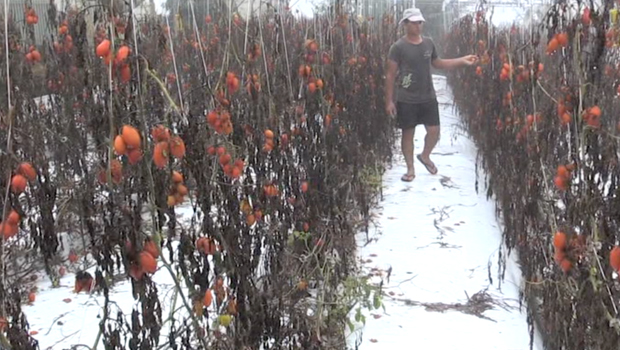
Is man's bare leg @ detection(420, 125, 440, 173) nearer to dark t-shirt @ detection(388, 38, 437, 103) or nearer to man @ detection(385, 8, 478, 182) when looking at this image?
man @ detection(385, 8, 478, 182)

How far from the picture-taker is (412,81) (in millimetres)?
5098

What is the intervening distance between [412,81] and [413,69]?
0.10 m

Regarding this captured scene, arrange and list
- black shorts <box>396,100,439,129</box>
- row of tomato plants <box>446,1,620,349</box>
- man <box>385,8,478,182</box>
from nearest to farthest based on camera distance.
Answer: row of tomato plants <box>446,1,620,349</box>, man <box>385,8,478,182</box>, black shorts <box>396,100,439,129</box>

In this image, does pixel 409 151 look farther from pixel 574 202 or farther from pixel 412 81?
pixel 574 202

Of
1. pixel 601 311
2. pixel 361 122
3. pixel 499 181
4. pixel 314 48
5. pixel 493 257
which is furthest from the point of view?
pixel 361 122

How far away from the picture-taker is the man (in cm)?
502

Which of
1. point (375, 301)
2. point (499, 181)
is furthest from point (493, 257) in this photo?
point (375, 301)

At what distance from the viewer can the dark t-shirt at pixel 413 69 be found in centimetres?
503

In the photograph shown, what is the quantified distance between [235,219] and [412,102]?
3305 millimetres

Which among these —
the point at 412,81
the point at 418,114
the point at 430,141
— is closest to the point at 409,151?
the point at 430,141

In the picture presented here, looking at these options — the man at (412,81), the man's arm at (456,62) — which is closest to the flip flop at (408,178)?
the man at (412,81)

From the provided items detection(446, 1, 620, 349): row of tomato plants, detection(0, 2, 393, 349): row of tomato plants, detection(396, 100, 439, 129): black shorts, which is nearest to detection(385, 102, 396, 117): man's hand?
detection(396, 100, 439, 129): black shorts

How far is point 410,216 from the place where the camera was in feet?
14.1

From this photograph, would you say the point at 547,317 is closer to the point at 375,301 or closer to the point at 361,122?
the point at 375,301
